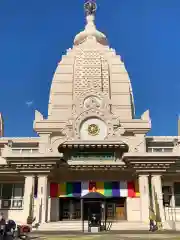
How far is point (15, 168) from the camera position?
35.5 metres

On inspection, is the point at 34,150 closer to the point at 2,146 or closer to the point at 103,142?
the point at 2,146

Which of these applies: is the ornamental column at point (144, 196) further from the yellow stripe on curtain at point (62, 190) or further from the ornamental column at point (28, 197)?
the ornamental column at point (28, 197)

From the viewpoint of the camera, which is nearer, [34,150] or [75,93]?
[34,150]

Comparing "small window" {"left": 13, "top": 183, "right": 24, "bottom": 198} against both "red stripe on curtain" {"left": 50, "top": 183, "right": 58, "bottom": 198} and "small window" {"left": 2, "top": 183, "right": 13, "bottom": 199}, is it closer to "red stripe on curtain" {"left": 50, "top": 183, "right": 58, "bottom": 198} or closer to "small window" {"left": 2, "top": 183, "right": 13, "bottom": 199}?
"small window" {"left": 2, "top": 183, "right": 13, "bottom": 199}

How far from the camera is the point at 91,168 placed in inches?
1416

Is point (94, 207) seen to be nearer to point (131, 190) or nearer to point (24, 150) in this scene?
point (131, 190)

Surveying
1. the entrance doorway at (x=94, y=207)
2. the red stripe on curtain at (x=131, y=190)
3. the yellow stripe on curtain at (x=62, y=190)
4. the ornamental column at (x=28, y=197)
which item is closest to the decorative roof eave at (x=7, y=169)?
the ornamental column at (x=28, y=197)

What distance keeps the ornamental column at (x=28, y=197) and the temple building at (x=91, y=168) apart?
97 millimetres

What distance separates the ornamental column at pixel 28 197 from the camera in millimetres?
33406

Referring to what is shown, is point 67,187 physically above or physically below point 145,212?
above

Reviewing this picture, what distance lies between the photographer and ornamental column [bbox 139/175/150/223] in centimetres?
3338

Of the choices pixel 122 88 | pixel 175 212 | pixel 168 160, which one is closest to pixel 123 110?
pixel 122 88

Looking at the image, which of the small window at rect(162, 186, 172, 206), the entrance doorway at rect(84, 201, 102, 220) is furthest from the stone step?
the small window at rect(162, 186, 172, 206)

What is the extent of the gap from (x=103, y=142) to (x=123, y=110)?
775 cm
